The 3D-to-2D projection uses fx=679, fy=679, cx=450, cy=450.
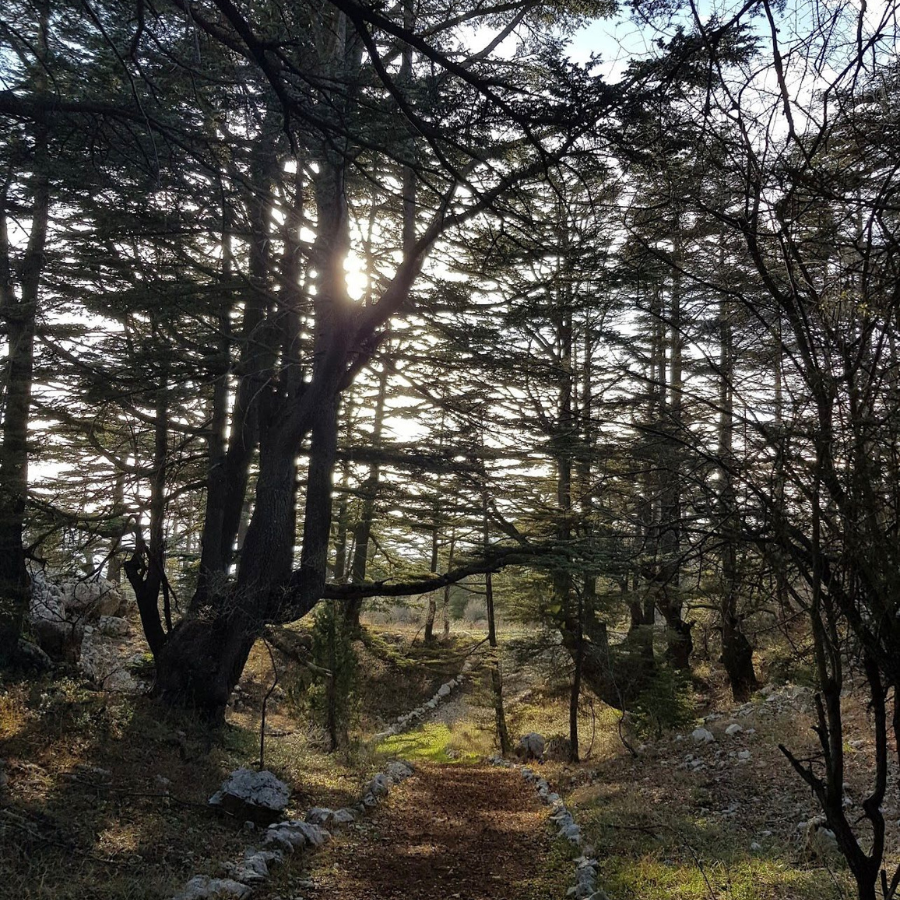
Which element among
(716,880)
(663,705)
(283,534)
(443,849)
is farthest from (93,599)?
(716,880)

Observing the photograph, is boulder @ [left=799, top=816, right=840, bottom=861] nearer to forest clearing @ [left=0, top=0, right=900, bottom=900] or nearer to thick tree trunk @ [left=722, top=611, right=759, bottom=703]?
forest clearing @ [left=0, top=0, right=900, bottom=900]

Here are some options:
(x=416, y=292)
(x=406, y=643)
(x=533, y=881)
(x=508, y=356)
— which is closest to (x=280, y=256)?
(x=416, y=292)

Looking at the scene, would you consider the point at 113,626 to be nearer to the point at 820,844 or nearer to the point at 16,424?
the point at 16,424

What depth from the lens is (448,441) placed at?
981 centimetres

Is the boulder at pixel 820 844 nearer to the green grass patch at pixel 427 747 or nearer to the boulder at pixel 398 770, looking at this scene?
the boulder at pixel 398 770

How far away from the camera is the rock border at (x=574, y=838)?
5.05 metres

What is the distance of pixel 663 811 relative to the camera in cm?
719

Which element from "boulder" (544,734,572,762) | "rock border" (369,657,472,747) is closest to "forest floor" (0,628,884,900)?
"boulder" (544,734,572,762)

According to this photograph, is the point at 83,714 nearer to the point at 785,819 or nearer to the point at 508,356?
the point at 508,356

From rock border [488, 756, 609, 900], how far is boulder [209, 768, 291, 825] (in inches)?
113

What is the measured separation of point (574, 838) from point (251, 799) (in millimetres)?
3153

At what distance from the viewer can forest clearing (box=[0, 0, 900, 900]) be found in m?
2.28

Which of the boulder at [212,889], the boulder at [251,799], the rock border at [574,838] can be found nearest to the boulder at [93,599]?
the boulder at [251,799]

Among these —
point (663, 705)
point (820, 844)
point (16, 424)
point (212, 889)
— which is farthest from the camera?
point (663, 705)
